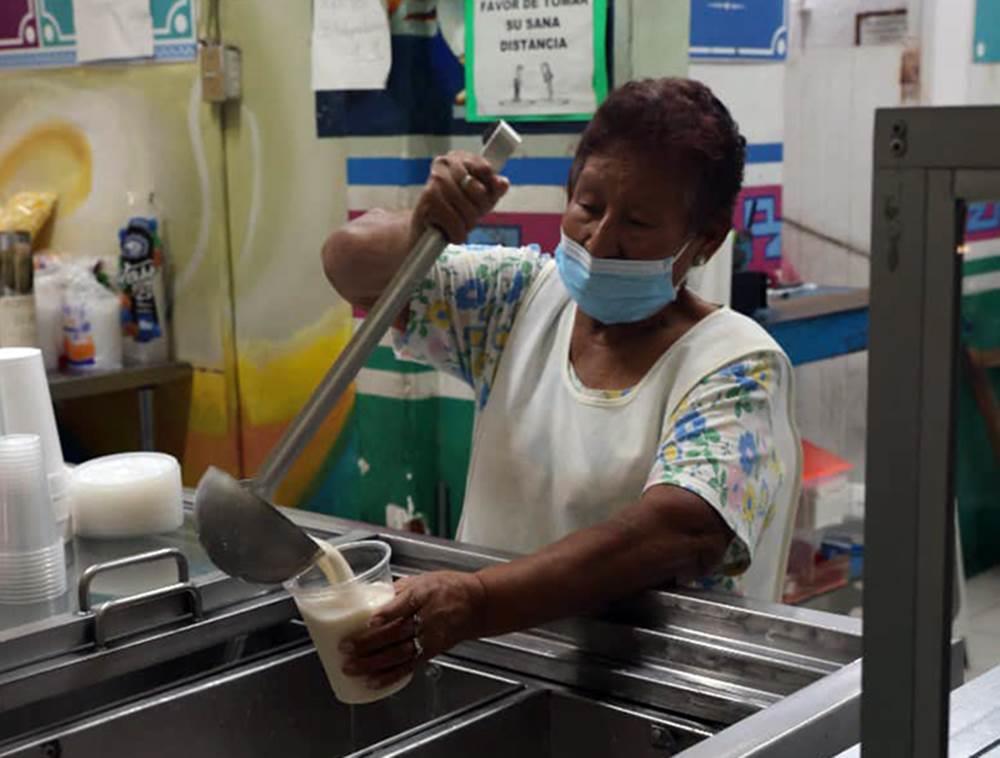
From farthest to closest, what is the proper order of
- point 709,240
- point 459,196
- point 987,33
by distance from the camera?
point 987,33 → point 709,240 → point 459,196

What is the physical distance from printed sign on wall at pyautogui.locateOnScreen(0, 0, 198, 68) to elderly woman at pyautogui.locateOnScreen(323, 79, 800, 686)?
162 centimetres

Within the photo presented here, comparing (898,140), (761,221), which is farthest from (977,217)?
(761,221)

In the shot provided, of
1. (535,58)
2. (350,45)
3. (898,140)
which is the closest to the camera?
(898,140)

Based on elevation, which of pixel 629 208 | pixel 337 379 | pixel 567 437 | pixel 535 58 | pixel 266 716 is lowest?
pixel 266 716

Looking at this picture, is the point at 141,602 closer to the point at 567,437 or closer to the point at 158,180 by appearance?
the point at 567,437

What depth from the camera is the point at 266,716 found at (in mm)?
1405

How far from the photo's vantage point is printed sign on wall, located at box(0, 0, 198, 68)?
3270 millimetres

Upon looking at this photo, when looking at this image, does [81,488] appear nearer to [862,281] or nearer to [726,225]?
[726,225]

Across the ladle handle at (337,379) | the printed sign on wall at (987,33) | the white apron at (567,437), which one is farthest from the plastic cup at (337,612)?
the printed sign on wall at (987,33)

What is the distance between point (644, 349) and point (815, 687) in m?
0.64

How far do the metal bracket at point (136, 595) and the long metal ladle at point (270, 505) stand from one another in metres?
0.16

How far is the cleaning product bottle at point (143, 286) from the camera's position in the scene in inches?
132

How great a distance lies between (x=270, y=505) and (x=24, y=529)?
354 mm

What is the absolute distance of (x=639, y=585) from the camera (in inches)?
54.9
